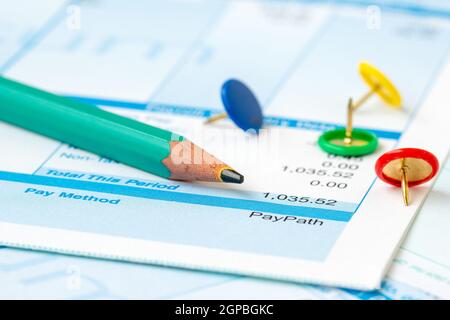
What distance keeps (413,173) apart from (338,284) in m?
0.17

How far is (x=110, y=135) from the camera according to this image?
0.90m

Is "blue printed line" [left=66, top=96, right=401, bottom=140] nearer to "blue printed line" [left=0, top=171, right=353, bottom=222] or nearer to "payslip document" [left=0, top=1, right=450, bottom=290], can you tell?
"payslip document" [left=0, top=1, right=450, bottom=290]

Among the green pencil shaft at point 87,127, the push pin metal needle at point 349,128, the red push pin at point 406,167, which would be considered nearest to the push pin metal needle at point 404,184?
the red push pin at point 406,167

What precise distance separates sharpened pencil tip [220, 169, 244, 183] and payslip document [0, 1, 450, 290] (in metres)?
0.02

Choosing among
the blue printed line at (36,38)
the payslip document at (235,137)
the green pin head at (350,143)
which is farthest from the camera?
the blue printed line at (36,38)

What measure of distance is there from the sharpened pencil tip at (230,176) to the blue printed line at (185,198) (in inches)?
0.8

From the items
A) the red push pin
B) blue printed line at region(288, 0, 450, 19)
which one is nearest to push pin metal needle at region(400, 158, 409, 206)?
the red push pin

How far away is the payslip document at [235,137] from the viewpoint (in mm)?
779

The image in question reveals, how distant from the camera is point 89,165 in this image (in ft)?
2.99

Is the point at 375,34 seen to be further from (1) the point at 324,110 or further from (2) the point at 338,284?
(2) the point at 338,284

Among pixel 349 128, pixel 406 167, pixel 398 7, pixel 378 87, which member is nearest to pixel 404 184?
pixel 406 167

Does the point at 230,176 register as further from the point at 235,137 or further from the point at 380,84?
the point at 380,84

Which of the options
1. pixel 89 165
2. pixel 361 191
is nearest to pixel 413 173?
pixel 361 191

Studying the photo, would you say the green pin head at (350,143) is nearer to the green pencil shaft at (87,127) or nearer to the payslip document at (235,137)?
the payslip document at (235,137)
